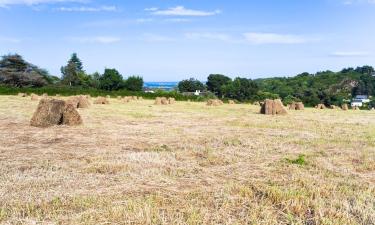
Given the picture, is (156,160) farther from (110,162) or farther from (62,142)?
(62,142)

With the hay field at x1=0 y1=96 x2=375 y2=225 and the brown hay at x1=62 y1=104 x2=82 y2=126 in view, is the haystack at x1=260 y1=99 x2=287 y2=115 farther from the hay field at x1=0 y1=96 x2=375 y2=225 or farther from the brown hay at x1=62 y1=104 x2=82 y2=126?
the brown hay at x1=62 y1=104 x2=82 y2=126

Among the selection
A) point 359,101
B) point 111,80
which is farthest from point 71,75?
point 359,101

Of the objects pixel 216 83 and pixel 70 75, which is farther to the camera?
pixel 216 83

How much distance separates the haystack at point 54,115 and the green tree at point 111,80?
80.7m

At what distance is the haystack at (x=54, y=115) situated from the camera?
1636cm

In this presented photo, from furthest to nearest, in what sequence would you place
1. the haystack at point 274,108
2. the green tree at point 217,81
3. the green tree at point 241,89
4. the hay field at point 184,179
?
the green tree at point 217,81
the green tree at point 241,89
the haystack at point 274,108
the hay field at point 184,179

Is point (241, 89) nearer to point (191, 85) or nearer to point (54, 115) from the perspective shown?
point (191, 85)

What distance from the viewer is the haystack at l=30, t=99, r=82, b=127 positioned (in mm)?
16359

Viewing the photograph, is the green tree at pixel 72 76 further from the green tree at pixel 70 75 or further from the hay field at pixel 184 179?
the hay field at pixel 184 179

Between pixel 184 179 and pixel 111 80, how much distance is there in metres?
91.1

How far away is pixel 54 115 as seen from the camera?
1675 centimetres

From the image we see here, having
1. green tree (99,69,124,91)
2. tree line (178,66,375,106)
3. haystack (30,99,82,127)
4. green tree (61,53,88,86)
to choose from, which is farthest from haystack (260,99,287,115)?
green tree (61,53,88,86)

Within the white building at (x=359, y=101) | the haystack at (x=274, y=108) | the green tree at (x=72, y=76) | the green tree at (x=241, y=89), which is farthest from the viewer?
the green tree at (x=72, y=76)

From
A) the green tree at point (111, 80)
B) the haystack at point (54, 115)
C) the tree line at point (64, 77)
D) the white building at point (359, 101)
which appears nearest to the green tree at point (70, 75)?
the tree line at point (64, 77)
